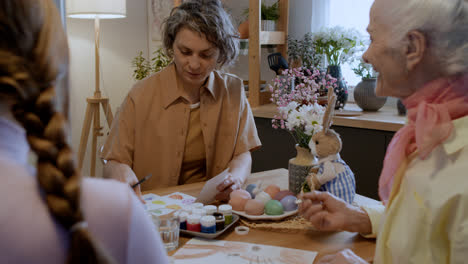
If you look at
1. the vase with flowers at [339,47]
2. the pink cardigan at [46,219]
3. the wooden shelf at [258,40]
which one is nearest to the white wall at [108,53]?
the wooden shelf at [258,40]

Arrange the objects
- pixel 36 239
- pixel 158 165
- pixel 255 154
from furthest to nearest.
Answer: pixel 255 154
pixel 158 165
pixel 36 239

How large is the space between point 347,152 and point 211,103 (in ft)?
3.38

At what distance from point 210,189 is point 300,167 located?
0.32 m

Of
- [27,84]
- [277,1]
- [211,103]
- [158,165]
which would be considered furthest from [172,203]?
[277,1]

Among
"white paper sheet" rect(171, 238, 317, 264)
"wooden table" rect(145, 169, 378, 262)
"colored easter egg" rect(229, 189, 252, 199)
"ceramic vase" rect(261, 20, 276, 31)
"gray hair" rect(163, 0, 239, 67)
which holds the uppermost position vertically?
"ceramic vase" rect(261, 20, 276, 31)

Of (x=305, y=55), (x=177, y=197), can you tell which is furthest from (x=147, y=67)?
(x=177, y=197)

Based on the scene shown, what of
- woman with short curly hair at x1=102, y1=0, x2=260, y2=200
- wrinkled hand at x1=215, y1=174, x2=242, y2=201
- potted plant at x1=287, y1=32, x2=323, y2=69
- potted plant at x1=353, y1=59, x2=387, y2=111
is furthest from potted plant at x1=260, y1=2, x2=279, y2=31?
wrinkled hand at x1=215, y1=174, x2=242, y2=201

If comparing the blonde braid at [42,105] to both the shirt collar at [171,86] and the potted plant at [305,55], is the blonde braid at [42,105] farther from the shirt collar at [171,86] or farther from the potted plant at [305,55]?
the potted plant at [305,55]

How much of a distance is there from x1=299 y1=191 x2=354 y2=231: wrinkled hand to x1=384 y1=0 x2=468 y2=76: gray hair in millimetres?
458

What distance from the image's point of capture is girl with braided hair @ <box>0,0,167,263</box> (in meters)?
0.41

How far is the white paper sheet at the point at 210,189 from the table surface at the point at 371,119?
4.14 feet

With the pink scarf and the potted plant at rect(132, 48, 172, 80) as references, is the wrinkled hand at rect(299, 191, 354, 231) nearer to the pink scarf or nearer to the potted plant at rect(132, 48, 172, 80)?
the pink scarf

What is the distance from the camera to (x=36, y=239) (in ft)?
1.36

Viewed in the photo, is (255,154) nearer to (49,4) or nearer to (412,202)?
(412,202)
